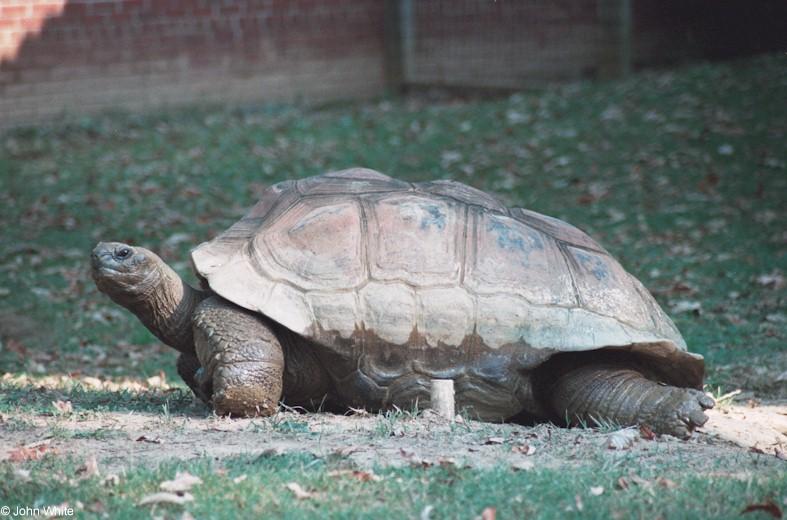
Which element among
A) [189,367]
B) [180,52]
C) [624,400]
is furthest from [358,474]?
[180,52]

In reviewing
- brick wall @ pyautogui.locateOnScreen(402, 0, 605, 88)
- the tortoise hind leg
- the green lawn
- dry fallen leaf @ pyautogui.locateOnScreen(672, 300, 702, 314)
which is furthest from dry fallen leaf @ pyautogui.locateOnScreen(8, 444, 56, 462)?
brick wall @ pyautogui.locateOnScreen(402, 0, 605, 88)

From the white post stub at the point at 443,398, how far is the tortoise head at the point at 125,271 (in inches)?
62.8

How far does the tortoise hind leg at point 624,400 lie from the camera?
5.50 metres

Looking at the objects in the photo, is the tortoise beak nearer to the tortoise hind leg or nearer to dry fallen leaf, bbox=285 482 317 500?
dry fallen leaf, bbox=285 482 317 500

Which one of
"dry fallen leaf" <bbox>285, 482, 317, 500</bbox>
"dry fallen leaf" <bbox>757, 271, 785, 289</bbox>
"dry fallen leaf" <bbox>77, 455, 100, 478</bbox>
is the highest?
"dry fallen leaf" <bbox>77, 455, 100, 478</bbox>

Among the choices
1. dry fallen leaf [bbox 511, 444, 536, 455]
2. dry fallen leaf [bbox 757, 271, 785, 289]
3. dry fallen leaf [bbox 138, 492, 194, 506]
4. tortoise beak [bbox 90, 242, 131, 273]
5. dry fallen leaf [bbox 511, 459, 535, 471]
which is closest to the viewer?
dry fallen leaf [bbox 138, 492, 194, 506]

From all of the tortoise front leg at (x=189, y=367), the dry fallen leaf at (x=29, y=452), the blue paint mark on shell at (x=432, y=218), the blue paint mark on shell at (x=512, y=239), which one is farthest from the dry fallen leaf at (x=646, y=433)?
the dry fallen leaf at (x=29, y=452)

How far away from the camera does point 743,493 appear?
4.32 metres

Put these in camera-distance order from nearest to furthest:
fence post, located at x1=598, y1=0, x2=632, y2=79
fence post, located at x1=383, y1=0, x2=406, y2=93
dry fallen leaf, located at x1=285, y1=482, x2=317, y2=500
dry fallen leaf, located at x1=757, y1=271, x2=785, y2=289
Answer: dry fallen leaf, located at x1=285, y1=482, x2=317, y2=500 < dry fallen leaf, located at x1=757, y1=271, x2=785, y2=289 < fence post, located at x1=598, y1=0, x2=632, y2=79 < fence post, located at x1=383, y1=0, x2=406, y2=93

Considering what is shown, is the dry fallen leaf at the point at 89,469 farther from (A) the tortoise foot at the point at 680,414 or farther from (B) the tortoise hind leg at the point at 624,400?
(A) the tortoise foot at the point at 680,414

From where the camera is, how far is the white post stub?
555 cm

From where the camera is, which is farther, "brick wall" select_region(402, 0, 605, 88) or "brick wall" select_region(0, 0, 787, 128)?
"brick wall" select_region(402, 0, 605, 88)

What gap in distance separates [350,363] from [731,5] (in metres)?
12.8

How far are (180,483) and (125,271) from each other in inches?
71.2
